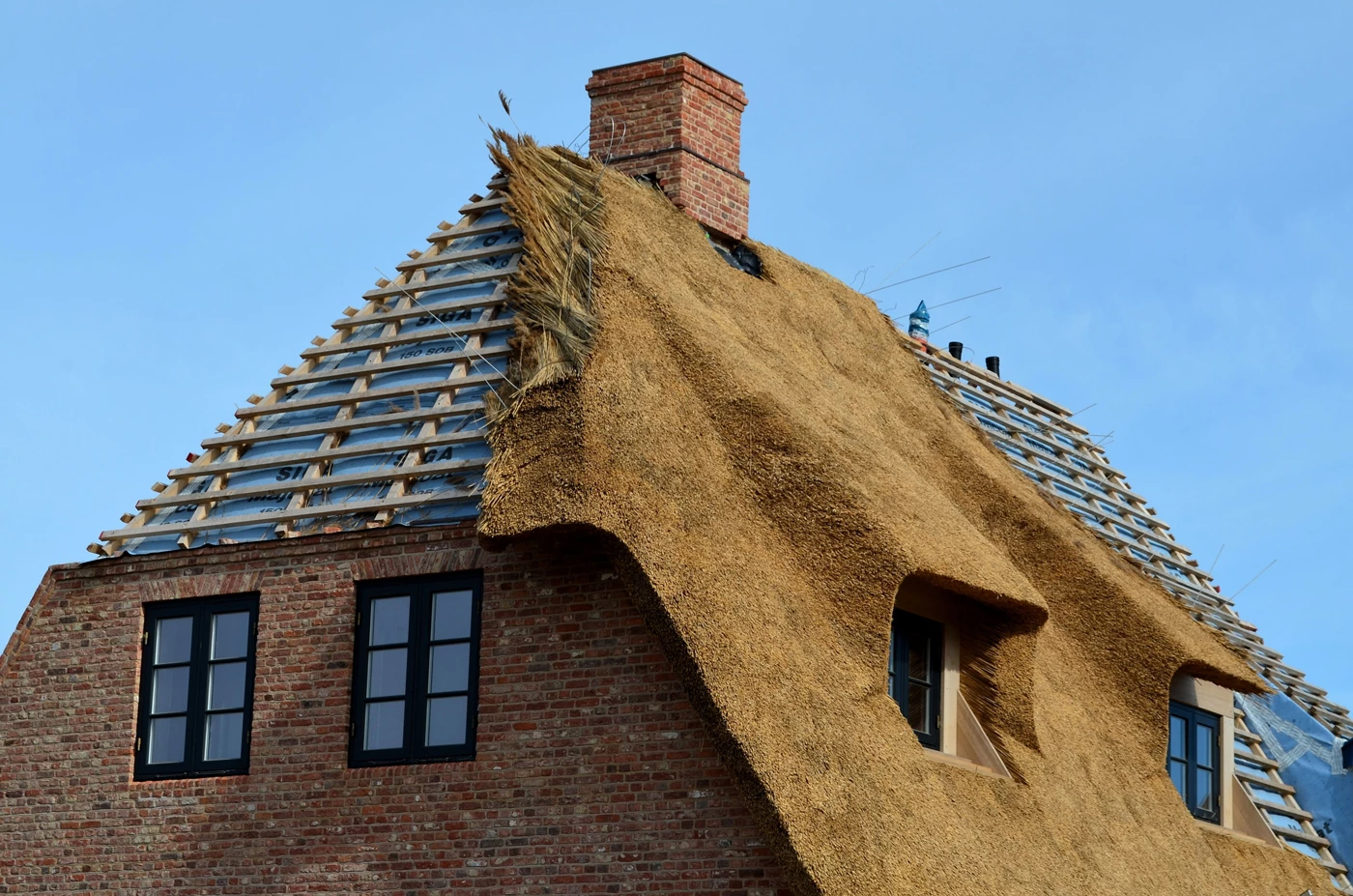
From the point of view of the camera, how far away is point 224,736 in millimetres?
14984

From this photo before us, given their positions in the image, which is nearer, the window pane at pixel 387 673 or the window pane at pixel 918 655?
the window pane at pixel 387 673

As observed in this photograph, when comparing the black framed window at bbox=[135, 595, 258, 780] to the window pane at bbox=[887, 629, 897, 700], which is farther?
the black framed window at bbox=[135, 595, 258, 780]

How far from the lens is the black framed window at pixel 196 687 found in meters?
15.0

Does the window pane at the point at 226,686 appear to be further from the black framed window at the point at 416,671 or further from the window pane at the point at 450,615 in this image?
the window pane at the point at 450,615

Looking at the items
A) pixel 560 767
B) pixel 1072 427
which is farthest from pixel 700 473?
pixel 1072 427

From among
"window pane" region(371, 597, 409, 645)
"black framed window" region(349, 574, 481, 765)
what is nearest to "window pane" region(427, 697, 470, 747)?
"black framed window" region(349, 574, 481, 765)

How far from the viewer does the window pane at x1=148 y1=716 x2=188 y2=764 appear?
1512 centimetres

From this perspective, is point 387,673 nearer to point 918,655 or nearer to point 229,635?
point 229,635

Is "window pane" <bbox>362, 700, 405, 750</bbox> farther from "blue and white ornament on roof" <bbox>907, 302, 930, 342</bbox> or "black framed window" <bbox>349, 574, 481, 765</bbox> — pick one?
"blue and white ornament on roof" <bbox>907, 302, 930, 342</bbox>

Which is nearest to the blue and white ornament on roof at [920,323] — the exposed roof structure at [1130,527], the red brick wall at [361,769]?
the exposed roof structure at [1130,527]

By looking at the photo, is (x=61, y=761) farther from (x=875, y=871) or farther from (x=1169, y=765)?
(x=1169, y=765)

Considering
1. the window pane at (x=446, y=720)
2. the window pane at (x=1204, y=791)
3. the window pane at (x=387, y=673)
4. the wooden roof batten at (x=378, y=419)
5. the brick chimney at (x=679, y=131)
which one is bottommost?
the window pane at (x=1204, y=791)

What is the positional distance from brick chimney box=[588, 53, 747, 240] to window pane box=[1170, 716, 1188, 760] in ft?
20.3

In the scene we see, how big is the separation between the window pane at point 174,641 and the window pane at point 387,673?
70.0 inches
